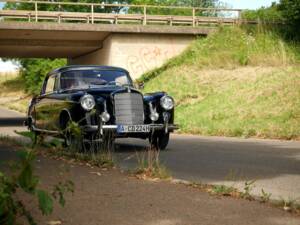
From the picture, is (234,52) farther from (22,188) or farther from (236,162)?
(22,188)

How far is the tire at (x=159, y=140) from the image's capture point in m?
11.9

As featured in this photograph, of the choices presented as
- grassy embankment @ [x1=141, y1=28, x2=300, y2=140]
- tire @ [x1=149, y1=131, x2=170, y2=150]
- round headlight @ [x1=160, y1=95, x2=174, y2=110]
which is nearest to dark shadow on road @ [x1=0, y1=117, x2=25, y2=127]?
grassy embankment @ [x1=141, y1=28, x2=300, y2=140]

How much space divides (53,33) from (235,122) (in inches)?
628

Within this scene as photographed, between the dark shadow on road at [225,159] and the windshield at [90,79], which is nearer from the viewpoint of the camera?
the dark shadow on road at [225,159]

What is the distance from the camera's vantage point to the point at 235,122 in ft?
59.2

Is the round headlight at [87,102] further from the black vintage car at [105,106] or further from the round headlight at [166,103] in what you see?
the round headlight at [166,103]

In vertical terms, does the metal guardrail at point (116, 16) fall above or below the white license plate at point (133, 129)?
above

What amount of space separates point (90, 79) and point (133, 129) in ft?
6.18

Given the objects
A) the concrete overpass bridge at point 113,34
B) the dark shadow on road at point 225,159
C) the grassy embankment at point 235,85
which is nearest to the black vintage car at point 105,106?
the dark shadow on road at point 225,159

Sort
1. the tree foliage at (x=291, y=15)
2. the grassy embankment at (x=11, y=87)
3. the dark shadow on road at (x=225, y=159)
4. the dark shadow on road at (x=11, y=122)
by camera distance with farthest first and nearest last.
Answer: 1. the grassy embankment at (x=11, y=87)
2. the tree foliage at (x=291, y=15)
3. the dark shadow on road at (x=11, y=122)
4. the dark shadow on road at (x=225, y=159)

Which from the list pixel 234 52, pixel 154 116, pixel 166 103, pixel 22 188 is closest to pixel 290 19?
pixel 234 52

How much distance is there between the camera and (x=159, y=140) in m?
12.0

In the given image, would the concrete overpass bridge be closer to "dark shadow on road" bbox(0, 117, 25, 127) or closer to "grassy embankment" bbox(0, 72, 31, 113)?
"dark shadow on road" bbox(0, 117, 25, 127)

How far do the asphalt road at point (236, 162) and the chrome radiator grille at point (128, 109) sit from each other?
64cm
